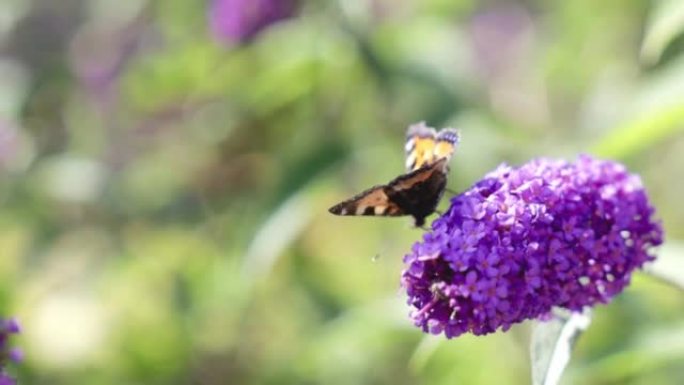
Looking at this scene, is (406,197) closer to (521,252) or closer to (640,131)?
(521,252)

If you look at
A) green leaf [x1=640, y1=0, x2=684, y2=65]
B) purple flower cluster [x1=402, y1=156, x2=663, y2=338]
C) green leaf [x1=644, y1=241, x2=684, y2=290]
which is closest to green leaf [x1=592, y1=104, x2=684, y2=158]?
green leaf [x1=640, y1=0, x2=684, y2=65]

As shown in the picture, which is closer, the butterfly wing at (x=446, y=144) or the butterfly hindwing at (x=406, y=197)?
the butterfly hindwing at (x=406, y=197)

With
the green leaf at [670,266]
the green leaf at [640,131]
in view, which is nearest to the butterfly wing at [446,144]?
the green leaf at [670,266]

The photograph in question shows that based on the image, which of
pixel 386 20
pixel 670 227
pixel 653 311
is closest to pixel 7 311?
pixel 386 20

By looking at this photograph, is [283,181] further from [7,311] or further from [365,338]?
[7,311]

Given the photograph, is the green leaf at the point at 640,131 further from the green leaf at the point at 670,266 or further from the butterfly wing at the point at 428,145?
the butterfly wing at the point at 428,145

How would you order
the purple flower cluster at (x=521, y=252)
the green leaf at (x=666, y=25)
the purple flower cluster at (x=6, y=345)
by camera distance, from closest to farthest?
the purple flower cluster at (x=521, y=252), the purple flower cluster at (x=6, y=345), the green leaf at (x=666, y=25)

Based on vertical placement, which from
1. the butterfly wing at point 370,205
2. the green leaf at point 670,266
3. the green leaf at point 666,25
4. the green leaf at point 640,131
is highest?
the green leaf at point 666,25
